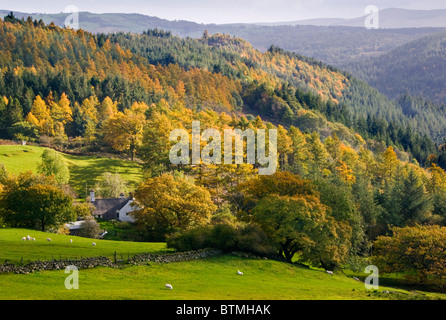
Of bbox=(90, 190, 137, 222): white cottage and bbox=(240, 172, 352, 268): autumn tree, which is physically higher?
bbox=(240, 172, 352, 268): autumn tree

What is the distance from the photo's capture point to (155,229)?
221 ft

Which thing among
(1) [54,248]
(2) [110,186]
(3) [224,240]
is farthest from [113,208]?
(3) [224,240]

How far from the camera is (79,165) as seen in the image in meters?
106

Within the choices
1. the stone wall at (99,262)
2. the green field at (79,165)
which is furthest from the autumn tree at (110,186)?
the stone wall at (99,262)

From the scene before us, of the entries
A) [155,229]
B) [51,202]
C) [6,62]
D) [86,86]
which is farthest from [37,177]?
[6,62]

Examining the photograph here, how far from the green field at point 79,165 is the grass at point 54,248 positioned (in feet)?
108

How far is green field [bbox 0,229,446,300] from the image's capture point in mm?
34531

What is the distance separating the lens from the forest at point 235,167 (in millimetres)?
58719

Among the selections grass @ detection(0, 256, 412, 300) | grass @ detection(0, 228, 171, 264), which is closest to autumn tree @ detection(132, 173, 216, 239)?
grass @ detection(0, 228, 171, 264)

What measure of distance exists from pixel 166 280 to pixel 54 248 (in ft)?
48.4

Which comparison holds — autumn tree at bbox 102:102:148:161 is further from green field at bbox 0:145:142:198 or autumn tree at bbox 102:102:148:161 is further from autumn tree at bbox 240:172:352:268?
autumn tree at bbox 240:172:352:268

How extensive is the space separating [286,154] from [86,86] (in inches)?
2680

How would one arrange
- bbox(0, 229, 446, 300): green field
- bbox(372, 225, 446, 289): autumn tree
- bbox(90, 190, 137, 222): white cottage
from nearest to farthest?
bbox(0, 229, 446, 300): green field
bbox(372, 225, 446, 289): autumn tree
bbox(90, 190, 137, 222): white cottage
